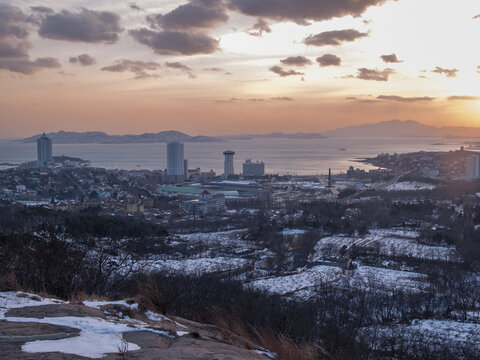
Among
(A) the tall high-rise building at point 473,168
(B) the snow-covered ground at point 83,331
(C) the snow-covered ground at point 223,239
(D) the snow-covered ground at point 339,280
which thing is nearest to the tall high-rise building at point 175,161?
(C) the snow-covered ground at point 223,239

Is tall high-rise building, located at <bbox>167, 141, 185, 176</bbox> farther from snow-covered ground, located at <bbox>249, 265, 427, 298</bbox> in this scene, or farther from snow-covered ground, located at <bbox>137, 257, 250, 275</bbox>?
snow-covered ground, located at <bbox>249, 265, 427, 298</bbox>

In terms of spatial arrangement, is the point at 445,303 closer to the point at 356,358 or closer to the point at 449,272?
Result: the point at 449,272

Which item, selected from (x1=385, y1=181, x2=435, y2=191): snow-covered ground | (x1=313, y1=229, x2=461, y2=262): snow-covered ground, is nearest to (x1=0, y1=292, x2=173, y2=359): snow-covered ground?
(x1=313, y1=229, x2=461, y2=262): snow-covered ground

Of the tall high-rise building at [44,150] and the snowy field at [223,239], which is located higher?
the tall high-rise building at [44,150]

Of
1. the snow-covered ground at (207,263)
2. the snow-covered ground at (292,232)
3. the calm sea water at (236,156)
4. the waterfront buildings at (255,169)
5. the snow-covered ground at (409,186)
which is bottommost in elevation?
the snow-covered ground at (292,232)

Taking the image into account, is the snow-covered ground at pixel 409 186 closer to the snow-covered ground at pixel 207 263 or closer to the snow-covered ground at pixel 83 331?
the snow-covered ground at pixel 207 263

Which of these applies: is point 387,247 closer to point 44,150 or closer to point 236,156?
point 44,150
